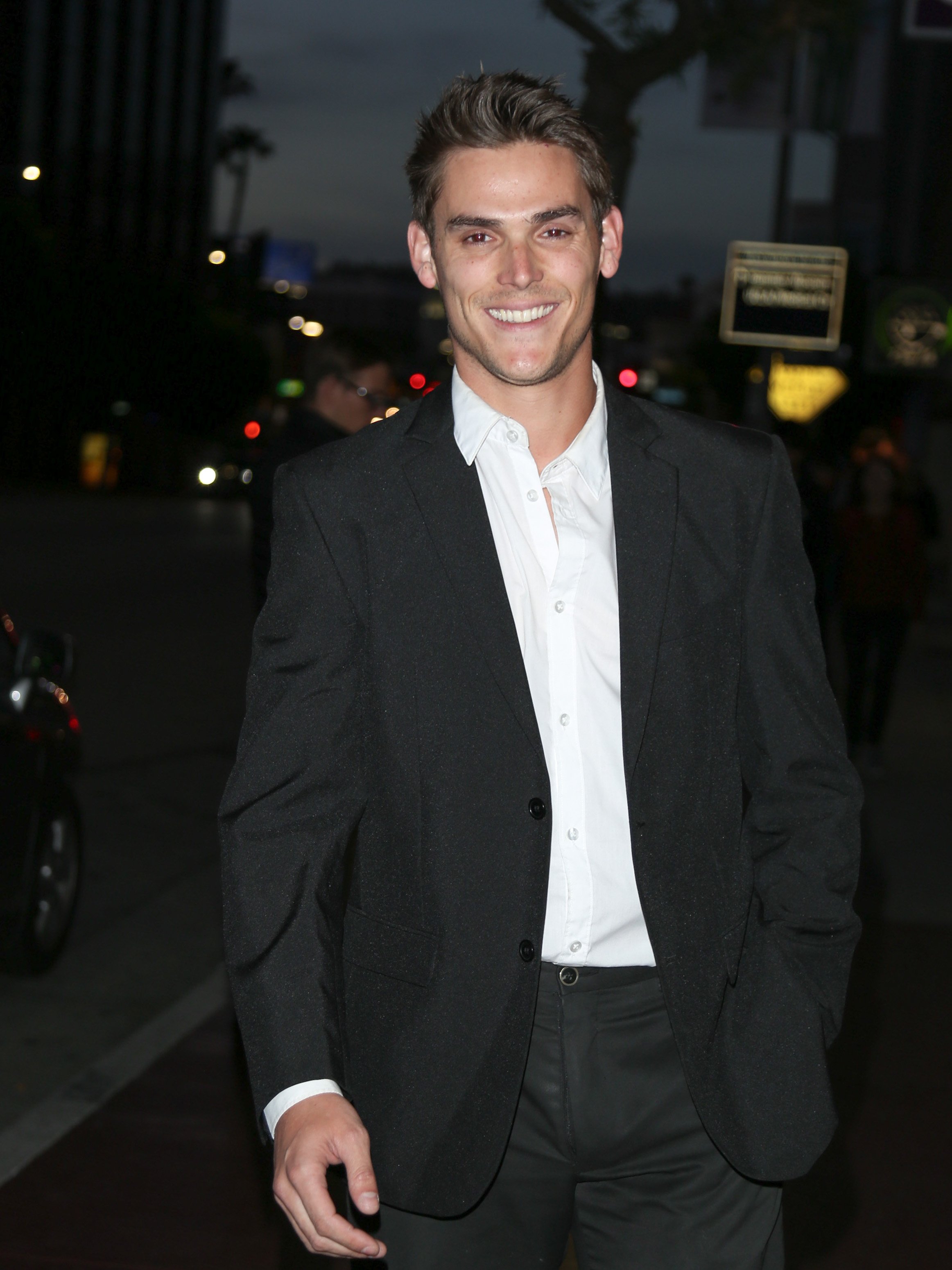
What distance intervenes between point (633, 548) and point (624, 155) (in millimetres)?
7259

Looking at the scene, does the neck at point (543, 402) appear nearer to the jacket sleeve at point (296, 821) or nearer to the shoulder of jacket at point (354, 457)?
the shoulder of jacket at point (354, 457)

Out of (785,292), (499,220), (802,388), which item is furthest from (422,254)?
(802,388)

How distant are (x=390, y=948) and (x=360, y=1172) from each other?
32 centimetres

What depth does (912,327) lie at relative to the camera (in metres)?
25.4

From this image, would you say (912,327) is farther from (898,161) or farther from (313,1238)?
(898,161)

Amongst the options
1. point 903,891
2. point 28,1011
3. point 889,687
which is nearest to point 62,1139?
point 28,1011

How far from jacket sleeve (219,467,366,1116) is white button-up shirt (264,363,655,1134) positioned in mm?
241

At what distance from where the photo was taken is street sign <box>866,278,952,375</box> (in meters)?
25.2

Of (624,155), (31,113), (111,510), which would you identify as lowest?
(111,510)

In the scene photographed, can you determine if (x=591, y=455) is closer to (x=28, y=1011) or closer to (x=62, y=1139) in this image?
Result: (x=62, y=1139)

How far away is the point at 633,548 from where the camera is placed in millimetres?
2230

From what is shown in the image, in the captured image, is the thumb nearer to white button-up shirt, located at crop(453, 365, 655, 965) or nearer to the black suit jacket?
the black suit jacket

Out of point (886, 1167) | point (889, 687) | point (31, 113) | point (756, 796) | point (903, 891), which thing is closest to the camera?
point (756, 796)

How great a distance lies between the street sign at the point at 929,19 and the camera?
889cm
